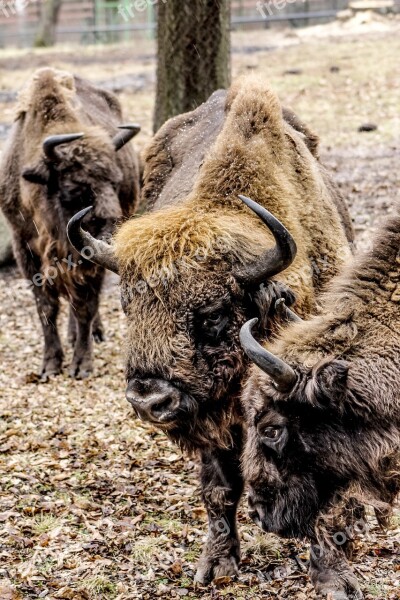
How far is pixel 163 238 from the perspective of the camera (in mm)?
4566

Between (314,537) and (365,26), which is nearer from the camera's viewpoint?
(314,537)

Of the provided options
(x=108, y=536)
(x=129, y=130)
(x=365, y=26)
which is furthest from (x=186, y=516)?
(x=365, y=26)

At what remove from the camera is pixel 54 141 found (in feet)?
26.1

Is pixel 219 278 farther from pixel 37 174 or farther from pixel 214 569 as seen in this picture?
pixel 37 174

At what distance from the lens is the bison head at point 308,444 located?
376cm

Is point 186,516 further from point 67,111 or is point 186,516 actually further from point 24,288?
point 24,288

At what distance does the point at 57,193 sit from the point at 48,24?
25.8 m

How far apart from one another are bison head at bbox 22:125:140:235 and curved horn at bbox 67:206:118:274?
9.96ft

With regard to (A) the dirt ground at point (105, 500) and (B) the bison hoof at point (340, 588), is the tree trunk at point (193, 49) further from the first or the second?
(B) the bison hoof at point (340, 588)

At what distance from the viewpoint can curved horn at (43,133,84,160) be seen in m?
7.94

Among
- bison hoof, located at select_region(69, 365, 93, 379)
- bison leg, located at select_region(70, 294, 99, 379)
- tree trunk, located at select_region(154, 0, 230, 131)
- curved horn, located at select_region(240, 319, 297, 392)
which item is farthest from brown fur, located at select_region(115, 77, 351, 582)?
tree trunk, located at select_region(154, 0, 230, 131)

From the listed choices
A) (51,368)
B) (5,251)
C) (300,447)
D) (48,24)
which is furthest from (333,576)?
(48,24)

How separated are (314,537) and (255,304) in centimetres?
124

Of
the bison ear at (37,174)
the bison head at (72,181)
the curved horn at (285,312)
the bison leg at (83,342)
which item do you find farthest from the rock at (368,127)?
the curved horn at (285,312)
